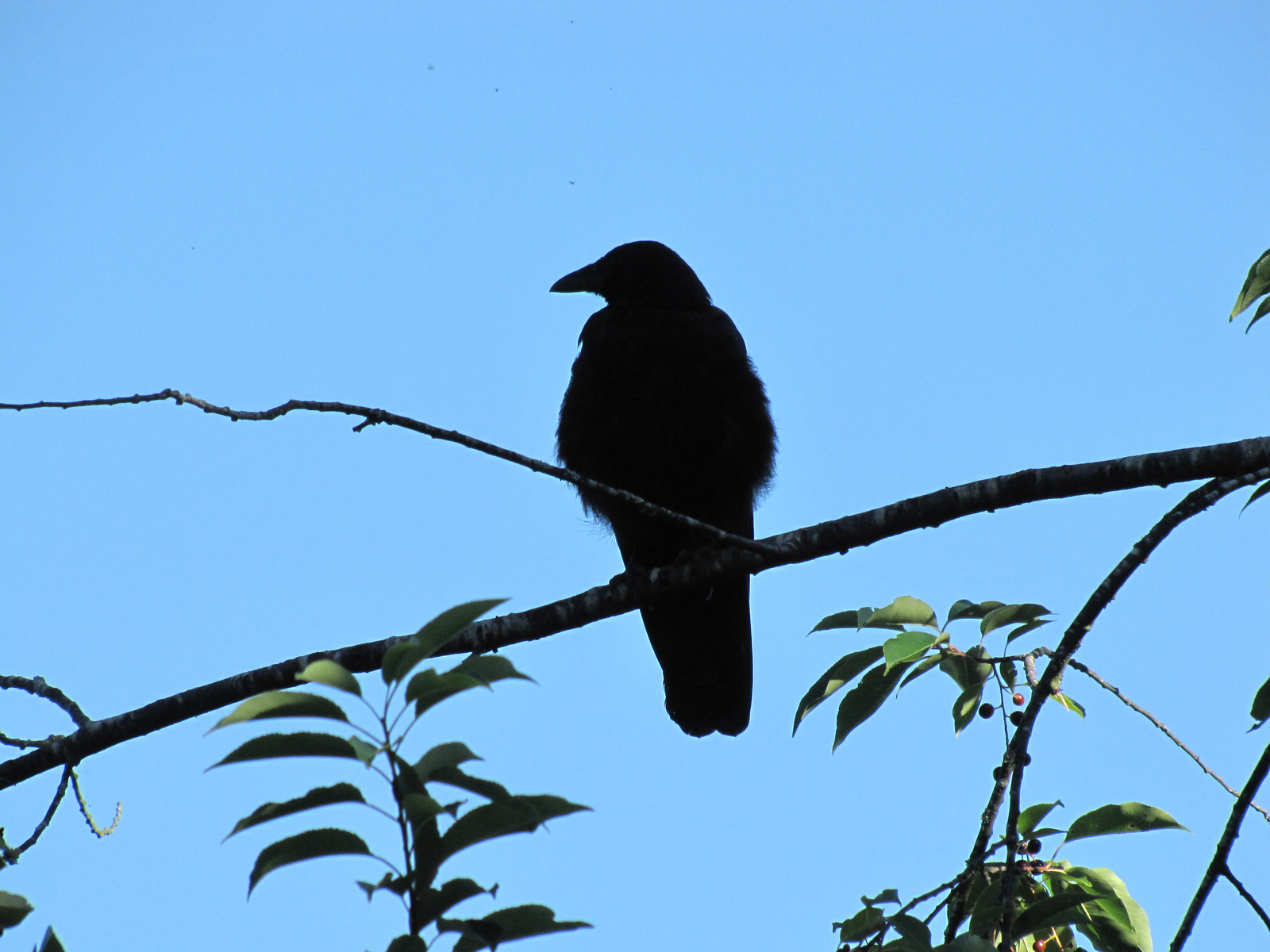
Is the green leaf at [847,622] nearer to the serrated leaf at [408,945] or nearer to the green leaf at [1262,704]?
the green leaf at [1262,704]

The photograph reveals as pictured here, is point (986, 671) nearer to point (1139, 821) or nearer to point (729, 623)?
point (1139, 821)

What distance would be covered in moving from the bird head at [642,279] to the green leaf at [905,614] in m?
2.48

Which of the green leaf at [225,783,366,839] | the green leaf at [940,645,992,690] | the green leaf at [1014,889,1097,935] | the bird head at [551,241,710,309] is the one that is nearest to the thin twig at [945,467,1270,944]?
the green leaf at [1014,889,1097,935]

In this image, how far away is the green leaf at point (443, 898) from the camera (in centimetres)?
123

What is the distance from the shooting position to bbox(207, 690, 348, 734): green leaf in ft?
4.08

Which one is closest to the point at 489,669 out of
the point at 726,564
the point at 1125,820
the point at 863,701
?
the point at 863,701

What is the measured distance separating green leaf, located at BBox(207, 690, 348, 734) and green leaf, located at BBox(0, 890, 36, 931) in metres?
0.47

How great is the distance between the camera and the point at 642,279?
15.6 feet

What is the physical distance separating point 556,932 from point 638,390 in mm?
2929

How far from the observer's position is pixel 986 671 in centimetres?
229

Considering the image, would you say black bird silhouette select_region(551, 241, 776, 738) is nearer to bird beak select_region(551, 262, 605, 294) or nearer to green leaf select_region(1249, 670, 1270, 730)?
bird beak select_region(551, 262, 605, 294)

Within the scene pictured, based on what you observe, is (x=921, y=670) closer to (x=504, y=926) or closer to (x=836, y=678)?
(x=836, y=678)

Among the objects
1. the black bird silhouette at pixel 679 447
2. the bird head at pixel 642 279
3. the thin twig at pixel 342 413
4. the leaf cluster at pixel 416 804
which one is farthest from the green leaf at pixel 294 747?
the bird head at pixel 642 279

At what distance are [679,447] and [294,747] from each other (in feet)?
9.48
